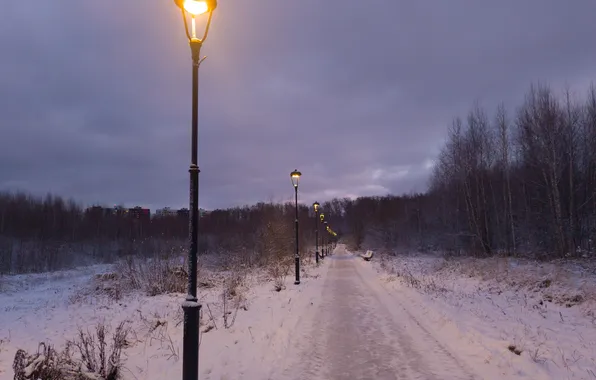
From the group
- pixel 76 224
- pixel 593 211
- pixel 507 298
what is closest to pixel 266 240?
pixel 507 298

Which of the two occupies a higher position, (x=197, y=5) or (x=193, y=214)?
(x=197, y=5)

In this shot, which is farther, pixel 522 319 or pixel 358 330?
pixel 522 319

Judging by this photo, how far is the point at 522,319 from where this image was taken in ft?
32.3

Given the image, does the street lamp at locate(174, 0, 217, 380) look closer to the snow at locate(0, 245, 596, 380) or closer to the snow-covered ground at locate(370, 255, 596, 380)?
the snow at locate(0, 245, 596, 380)

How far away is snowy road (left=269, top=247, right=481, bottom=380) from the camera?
5.70 m

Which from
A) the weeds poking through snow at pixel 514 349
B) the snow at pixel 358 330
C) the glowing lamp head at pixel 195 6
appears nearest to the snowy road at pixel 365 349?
the snow at pixel 358 330

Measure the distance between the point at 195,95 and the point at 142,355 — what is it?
4845 millimetres

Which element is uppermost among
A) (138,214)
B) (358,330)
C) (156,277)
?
(138,214)

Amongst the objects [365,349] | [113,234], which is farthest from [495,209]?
[113,234]

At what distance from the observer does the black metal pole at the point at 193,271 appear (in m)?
4.34

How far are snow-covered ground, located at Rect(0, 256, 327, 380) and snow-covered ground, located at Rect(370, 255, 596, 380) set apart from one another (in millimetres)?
3605

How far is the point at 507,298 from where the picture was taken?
13.9 meters

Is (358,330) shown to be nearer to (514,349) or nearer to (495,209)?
(514,349)

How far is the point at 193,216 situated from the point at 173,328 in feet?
17.7
